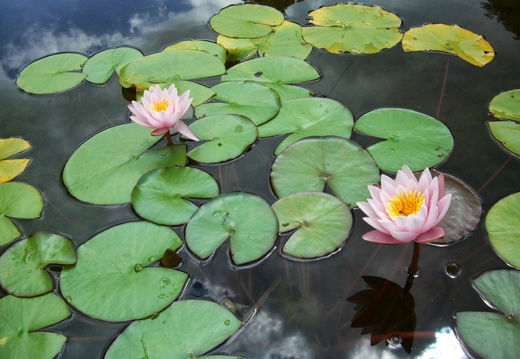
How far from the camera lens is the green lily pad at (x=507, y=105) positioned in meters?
2.43

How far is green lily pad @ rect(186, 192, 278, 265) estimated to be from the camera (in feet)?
6.29

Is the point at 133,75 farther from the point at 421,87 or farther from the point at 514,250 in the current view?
the point at 514,250

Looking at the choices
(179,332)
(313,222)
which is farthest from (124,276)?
(313,222)

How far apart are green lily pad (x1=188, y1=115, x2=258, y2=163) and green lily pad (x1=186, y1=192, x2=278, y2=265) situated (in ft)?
1.06

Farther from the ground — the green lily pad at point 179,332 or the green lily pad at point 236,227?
the green lily pad at point 236,227

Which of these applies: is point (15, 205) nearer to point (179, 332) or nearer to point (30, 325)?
point (30, 325)

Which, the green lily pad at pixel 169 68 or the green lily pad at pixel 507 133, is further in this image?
the green lily pad at pixel 169 68

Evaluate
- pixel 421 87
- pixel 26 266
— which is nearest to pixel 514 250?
pixel 421 87

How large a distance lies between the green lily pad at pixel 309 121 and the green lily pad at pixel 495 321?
0.93m

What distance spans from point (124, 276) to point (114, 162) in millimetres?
664

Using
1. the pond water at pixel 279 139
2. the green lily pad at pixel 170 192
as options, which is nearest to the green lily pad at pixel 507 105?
the pond water at pixel 279 139

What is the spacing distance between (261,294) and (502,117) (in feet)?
5.09

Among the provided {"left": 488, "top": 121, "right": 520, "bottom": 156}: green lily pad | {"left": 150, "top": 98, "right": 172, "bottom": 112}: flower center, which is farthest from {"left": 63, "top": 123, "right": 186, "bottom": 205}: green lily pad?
{"left": 488, "top": 121, "right": 520, "bottom": 156}: green lily pad

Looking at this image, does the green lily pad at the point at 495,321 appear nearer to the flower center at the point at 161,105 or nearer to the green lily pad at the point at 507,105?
the green lily pad at the point at 507,105
